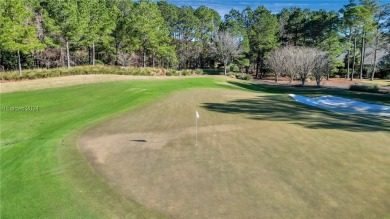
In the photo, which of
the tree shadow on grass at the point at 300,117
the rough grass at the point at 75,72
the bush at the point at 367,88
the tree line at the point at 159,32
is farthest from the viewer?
the tree line at the point at 159,32

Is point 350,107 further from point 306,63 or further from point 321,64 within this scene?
point 306,63

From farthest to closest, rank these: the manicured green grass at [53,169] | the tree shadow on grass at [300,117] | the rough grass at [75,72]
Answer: the rough grass at [75,72] → the tree shadow on grass at [300,117] → the manicured green grass at [53,169]

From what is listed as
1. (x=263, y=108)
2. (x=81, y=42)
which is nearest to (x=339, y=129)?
(x=263, y=108)

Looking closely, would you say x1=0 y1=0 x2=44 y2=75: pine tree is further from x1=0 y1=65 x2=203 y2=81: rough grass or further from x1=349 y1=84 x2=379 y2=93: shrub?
x1=349 y1=84 x2=379 y2=93: shrub

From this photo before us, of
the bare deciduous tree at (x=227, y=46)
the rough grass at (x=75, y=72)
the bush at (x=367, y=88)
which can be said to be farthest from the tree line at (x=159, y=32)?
the bush at (x=367, y=88)

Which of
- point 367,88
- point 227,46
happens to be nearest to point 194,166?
point 367,88

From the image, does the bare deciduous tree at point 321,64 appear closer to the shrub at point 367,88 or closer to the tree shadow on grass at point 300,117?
the shrub at point 367,88

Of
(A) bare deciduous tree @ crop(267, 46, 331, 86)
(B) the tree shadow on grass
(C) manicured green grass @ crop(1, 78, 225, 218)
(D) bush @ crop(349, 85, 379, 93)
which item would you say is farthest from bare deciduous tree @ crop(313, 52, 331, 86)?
(C) manicured green grass @ crop(1, 78, 225, 218)
